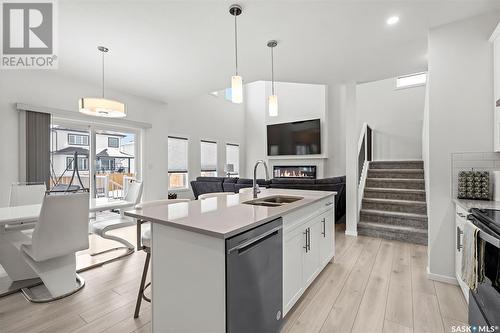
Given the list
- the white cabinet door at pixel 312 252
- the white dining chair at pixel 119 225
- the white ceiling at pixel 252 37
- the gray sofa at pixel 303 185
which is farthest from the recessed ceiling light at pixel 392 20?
the white dining chair at pixel 119 225

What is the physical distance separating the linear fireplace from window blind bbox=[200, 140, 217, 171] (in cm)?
222

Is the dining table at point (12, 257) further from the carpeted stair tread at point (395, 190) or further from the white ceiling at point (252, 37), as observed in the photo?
the carpeted stair tread at point (395, 190)

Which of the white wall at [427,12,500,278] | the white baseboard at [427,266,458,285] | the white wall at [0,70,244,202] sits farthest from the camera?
the white wall at [0,70,244,202]

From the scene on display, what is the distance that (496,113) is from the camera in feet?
6.92

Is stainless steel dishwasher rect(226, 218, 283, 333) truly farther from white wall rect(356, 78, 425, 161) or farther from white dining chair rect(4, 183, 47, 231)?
white wall rect(356, 78, 425, 161)

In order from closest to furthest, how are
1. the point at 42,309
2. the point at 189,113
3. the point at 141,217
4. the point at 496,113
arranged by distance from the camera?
the point at 141,217
the point at 42,309
the point at 496,113
the point at 189,113

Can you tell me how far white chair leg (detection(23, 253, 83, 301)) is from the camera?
213 centimetres

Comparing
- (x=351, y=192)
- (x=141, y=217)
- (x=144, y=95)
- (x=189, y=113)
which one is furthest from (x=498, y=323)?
(x=189, y=113)

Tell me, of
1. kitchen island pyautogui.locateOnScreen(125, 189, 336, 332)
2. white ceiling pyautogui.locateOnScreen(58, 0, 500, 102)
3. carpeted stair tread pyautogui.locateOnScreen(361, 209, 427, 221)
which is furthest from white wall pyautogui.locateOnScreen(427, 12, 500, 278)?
kitchen island pyautogui.locateOnScreen(125, 189, 336, 332)

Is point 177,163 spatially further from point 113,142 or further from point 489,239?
point 489,239

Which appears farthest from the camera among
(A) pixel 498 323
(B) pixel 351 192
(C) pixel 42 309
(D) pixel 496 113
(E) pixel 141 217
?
A: (B) pixel 351 192

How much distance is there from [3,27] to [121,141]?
281 cm

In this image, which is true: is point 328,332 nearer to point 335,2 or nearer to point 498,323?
point 498,323

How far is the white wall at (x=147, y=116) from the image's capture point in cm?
347
